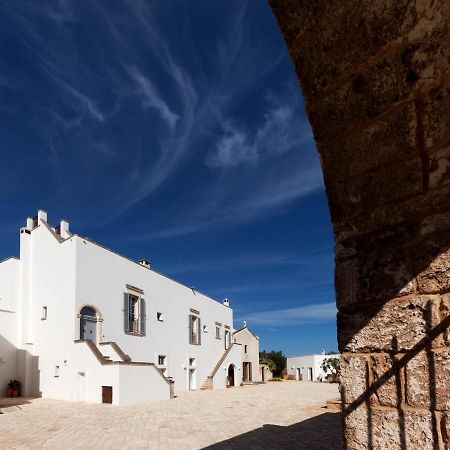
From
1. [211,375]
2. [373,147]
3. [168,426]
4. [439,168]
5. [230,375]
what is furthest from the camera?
[230,375]

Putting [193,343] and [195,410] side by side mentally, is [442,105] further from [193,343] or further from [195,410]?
[193,343]

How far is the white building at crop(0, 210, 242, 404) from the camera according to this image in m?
14.6

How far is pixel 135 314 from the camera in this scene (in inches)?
751

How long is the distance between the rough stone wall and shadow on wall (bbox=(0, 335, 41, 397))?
16.5m

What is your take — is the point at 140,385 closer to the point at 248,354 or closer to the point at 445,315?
the point at 445,315

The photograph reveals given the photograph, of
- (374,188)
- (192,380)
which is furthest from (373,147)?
(192,380)

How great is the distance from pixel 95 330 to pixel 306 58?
15846 mm

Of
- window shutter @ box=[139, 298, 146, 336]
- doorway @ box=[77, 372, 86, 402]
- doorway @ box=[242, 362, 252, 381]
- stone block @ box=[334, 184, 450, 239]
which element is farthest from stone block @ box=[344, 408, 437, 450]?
doorway @ box=[242, 362, 252, 381]

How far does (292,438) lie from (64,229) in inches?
542

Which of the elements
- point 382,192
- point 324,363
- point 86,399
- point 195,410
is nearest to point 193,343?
point 86,399

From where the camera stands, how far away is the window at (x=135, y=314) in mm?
18391

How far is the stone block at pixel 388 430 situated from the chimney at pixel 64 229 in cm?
1755

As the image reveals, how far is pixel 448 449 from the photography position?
71.8 inches

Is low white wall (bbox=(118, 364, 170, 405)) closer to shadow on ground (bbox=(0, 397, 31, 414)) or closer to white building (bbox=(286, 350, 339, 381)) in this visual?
shadow on ground (bbox=(0, 397, 31, 414))
